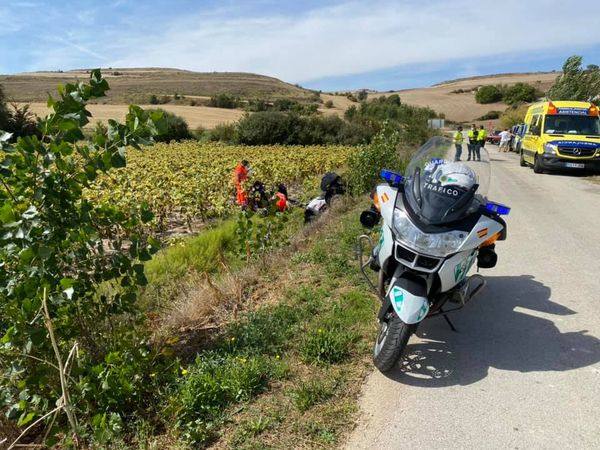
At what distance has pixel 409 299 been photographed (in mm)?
3414

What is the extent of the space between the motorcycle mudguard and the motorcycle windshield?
48 centimetres

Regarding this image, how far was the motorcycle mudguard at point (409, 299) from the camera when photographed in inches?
132

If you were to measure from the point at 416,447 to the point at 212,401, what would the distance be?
4.42 feet

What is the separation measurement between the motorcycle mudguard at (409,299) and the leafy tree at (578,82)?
35906mm

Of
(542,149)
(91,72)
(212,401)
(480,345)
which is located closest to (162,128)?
(91,72)

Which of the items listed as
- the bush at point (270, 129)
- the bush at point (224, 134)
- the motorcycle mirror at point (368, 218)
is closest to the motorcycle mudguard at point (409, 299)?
the motorcycle mirror at point (368, 218)

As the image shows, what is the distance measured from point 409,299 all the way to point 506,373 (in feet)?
3.29

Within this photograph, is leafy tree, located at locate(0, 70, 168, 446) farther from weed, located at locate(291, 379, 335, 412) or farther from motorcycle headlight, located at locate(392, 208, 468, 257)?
motorcycle headlight, located at locate(392, 208, 468, 257)

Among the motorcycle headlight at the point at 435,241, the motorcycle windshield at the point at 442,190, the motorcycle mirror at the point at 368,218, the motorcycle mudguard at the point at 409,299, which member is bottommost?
the motorcycle mudguard at the point at 409,299

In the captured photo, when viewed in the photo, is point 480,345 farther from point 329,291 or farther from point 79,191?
point 79,191

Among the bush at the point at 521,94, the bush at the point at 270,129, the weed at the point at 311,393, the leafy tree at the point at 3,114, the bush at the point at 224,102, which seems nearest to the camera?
the weed at the point at 311,393

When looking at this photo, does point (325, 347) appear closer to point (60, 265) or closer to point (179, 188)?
point (60, 265)

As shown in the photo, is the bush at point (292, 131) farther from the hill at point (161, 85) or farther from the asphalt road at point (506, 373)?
the hill at point (161, 85)

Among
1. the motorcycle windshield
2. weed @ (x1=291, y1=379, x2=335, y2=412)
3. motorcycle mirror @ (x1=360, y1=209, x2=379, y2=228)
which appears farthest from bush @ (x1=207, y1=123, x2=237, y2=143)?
weed @ (x1=291, y1=379, x2=335, y2=412)
